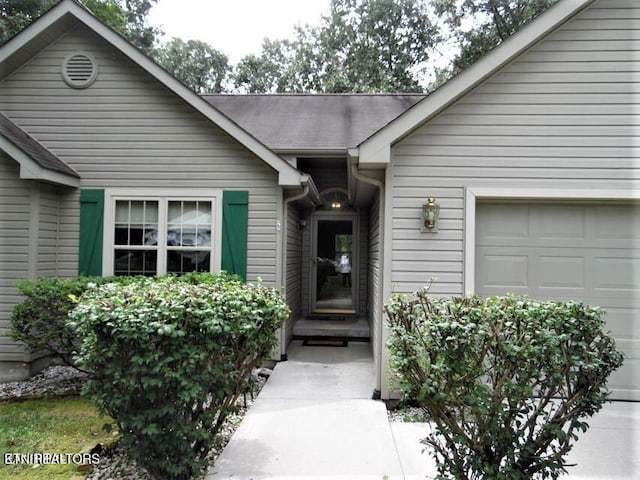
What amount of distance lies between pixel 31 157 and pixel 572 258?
6758 millimetres

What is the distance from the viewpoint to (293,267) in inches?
278

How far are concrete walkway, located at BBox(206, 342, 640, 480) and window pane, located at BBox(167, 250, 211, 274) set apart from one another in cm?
203

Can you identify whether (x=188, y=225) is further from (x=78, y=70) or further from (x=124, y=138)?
Answer: (x=78, y=70)

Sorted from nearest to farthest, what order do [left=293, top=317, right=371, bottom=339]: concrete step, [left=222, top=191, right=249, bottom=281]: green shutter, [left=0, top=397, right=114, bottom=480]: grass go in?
[left=0, top=397, right=114, bottom=480]: grass → [left=222, top=191, right=249, bottom=281]: green shutter → [left=293, top=317, right=371, bottom=339]: concrete step

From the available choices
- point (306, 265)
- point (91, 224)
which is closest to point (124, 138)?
point (91, 224)

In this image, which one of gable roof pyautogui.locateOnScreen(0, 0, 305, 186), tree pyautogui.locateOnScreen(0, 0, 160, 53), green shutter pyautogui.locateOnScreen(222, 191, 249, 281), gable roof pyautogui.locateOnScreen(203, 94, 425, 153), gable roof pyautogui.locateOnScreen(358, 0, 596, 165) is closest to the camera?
gable roof pyautogui.locateOnScreen(358, 0, 596, 165)

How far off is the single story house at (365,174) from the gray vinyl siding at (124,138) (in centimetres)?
2

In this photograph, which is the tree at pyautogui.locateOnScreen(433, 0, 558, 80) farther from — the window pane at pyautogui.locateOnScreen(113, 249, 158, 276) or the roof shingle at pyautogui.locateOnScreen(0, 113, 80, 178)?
the roof shingle at pyautogui.locateOnScreen(0, 113, 80, 178)

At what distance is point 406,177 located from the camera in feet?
Answer: 14.4

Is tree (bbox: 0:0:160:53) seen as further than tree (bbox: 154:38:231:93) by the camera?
No

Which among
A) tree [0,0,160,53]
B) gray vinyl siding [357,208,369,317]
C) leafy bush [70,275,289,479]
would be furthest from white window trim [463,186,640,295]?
tree [0,0,160,53]

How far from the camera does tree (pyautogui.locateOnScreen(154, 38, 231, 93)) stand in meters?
23.6

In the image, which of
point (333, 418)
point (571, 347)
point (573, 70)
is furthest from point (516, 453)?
point (573, 70)

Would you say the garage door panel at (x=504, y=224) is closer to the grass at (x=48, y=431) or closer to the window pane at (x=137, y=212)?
the grass at (x=48, y=431)
